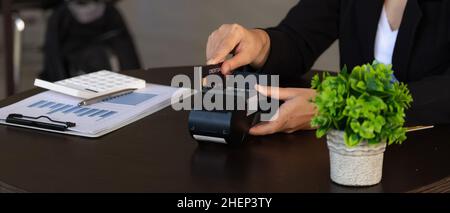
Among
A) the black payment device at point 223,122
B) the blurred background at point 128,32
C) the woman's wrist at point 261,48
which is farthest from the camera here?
the blurred background at point 128,32

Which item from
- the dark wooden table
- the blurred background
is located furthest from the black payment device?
the blurred background

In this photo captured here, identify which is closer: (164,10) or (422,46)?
(422,46)

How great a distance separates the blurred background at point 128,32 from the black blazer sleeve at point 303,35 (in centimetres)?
141

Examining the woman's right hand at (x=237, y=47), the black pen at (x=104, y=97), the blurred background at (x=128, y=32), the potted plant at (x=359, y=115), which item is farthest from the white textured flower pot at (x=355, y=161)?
Result: the blurred background at (x=128, y=32)

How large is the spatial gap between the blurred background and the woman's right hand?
5.12 feet

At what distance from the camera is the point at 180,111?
1.41m

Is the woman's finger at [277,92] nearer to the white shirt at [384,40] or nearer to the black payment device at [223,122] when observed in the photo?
the black payment device at [223,122]

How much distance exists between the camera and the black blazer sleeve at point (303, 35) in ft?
5.39

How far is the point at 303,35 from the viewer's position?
5.67 ft

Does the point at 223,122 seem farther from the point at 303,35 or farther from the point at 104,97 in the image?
the point at 303,35

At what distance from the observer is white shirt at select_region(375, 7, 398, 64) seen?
160cm
